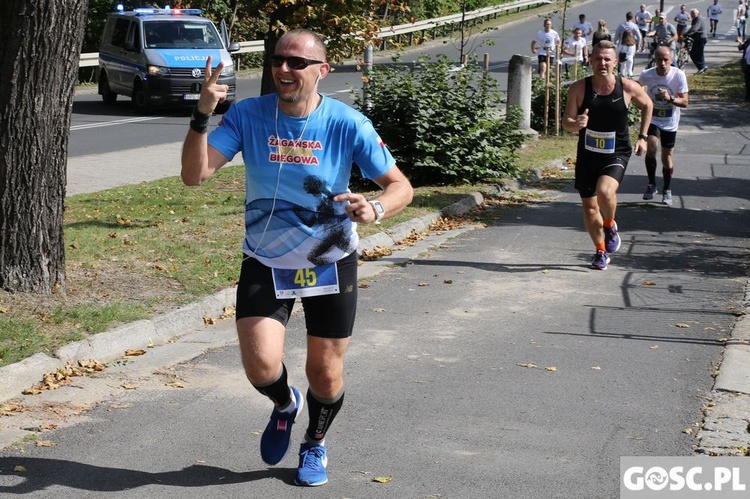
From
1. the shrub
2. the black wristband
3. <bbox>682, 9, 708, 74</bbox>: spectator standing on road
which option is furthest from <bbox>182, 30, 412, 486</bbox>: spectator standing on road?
<bbox>682, 9, 708, 74</bbox>: spectator standing on road

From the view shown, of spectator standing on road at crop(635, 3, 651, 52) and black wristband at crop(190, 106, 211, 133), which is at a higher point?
spectator standing on road at crop(635, 3, 651, 52)

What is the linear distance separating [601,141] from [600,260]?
111 cm

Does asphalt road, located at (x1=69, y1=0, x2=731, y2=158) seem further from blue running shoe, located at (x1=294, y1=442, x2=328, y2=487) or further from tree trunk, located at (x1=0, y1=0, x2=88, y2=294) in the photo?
blue running shoe, located at (x1=294, y1=442, x2=328, y2=487)

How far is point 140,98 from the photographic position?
25.1 meters

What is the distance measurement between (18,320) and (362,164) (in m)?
3.25

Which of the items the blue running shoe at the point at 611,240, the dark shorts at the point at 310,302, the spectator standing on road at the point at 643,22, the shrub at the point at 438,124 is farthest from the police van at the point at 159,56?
the spectator standing on road at the point at 643,22

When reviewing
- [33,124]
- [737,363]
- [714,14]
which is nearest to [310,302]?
[737,363]

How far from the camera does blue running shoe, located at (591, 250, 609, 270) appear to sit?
10.0 m

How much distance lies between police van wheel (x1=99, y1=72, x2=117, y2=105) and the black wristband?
23087mm

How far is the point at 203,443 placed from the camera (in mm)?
5363

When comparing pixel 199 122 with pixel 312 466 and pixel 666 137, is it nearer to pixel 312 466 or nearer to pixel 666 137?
pixel 312 466

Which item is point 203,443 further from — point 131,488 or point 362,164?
point 362,164

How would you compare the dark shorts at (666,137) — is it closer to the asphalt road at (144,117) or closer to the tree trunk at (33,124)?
the asphalt road at (144,117)

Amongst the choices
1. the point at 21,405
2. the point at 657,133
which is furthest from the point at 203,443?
the point at 657,133
